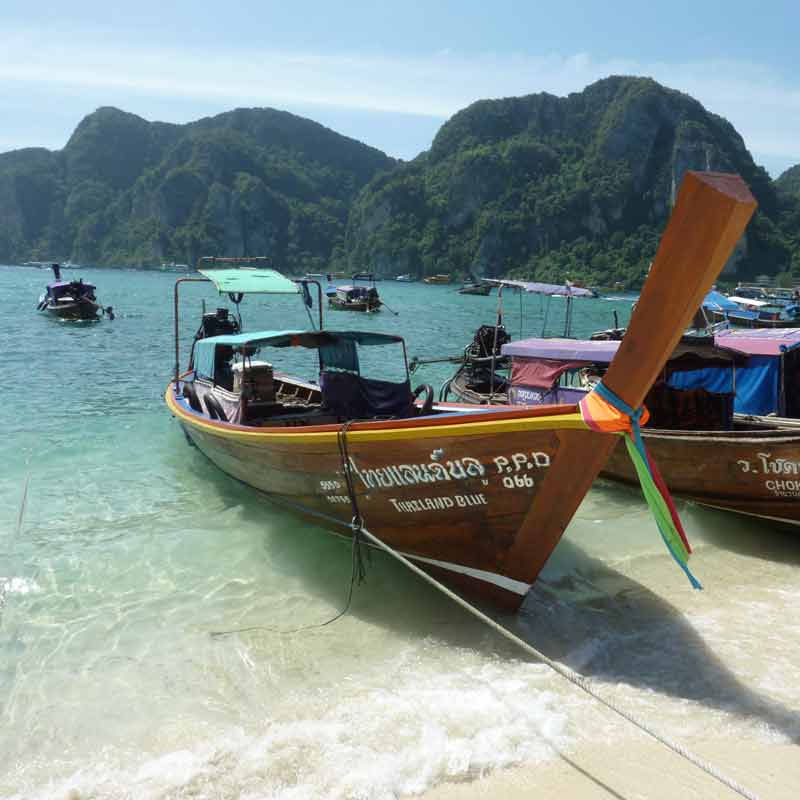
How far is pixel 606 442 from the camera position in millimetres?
4578

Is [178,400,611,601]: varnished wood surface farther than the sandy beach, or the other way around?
[178,400,611,601]: varnished wood surface

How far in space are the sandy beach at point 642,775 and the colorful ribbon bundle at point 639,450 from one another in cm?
103

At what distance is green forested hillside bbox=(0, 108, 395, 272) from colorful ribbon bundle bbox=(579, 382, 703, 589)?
471 ft

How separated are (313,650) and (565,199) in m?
129

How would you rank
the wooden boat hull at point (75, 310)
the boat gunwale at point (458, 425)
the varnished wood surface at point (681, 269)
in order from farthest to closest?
the wooden boat hull at point (75, 310), the boat gunwale at point (458, 425), the varnished wood surface at point (681, 269)

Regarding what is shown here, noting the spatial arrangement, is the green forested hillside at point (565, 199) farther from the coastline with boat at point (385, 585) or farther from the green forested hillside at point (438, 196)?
the coastline with boat at point (385, 585)

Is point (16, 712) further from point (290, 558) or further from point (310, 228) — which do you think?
point (310, 228)

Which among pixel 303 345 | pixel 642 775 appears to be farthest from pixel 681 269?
pixel 303 345

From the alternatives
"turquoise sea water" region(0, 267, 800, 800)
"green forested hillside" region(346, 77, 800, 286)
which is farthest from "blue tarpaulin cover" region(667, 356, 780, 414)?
"green forested hillside" region(346, 77, 800, 286)

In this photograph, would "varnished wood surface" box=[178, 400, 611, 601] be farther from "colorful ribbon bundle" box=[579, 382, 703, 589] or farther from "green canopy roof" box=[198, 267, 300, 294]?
"green canopy roof" box=[198, 267, 300, 294]

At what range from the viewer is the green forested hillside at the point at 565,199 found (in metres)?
118

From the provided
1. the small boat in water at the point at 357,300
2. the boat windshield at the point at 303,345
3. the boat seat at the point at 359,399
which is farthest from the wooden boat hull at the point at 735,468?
the small boat in water at the point at 357,300

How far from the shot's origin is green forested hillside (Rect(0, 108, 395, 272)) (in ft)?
480

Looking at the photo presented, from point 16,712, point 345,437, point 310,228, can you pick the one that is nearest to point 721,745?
point 345,437
